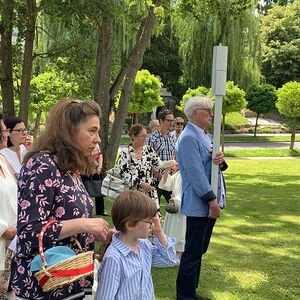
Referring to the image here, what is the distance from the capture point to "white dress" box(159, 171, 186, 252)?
5898 mm

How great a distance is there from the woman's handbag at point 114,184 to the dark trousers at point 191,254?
1503 mm

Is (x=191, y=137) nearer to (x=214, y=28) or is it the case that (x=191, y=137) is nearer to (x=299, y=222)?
(x=299, y=222)

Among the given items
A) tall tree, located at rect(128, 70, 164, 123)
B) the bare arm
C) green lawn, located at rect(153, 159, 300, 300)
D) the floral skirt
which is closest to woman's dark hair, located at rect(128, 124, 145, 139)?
green lawn, located at rect(153, 159, 300, 300)

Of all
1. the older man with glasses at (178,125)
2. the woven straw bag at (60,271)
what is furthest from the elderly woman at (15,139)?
the woven straw bag at (60,271)

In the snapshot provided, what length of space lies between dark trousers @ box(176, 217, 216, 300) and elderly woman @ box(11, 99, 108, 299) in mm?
2020

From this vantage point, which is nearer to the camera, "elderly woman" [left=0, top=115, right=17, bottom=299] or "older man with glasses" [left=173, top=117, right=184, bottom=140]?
"elderly woman" [left=0, top=115, right=17, bottom=299]

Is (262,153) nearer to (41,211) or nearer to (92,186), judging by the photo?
(92,186)

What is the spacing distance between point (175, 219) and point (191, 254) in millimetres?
1763

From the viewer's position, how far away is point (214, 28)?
27828 mm

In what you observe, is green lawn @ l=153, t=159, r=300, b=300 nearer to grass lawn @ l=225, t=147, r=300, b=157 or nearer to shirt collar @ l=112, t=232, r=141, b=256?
shirt collar @ l=112, t=232, r=141, b=256

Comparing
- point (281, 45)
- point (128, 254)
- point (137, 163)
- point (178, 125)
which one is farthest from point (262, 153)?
point (128, 254)

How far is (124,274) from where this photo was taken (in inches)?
95.2

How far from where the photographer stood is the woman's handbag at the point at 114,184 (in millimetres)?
5605

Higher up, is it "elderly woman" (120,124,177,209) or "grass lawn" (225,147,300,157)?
"elderly woman" (120,124,177,209)
